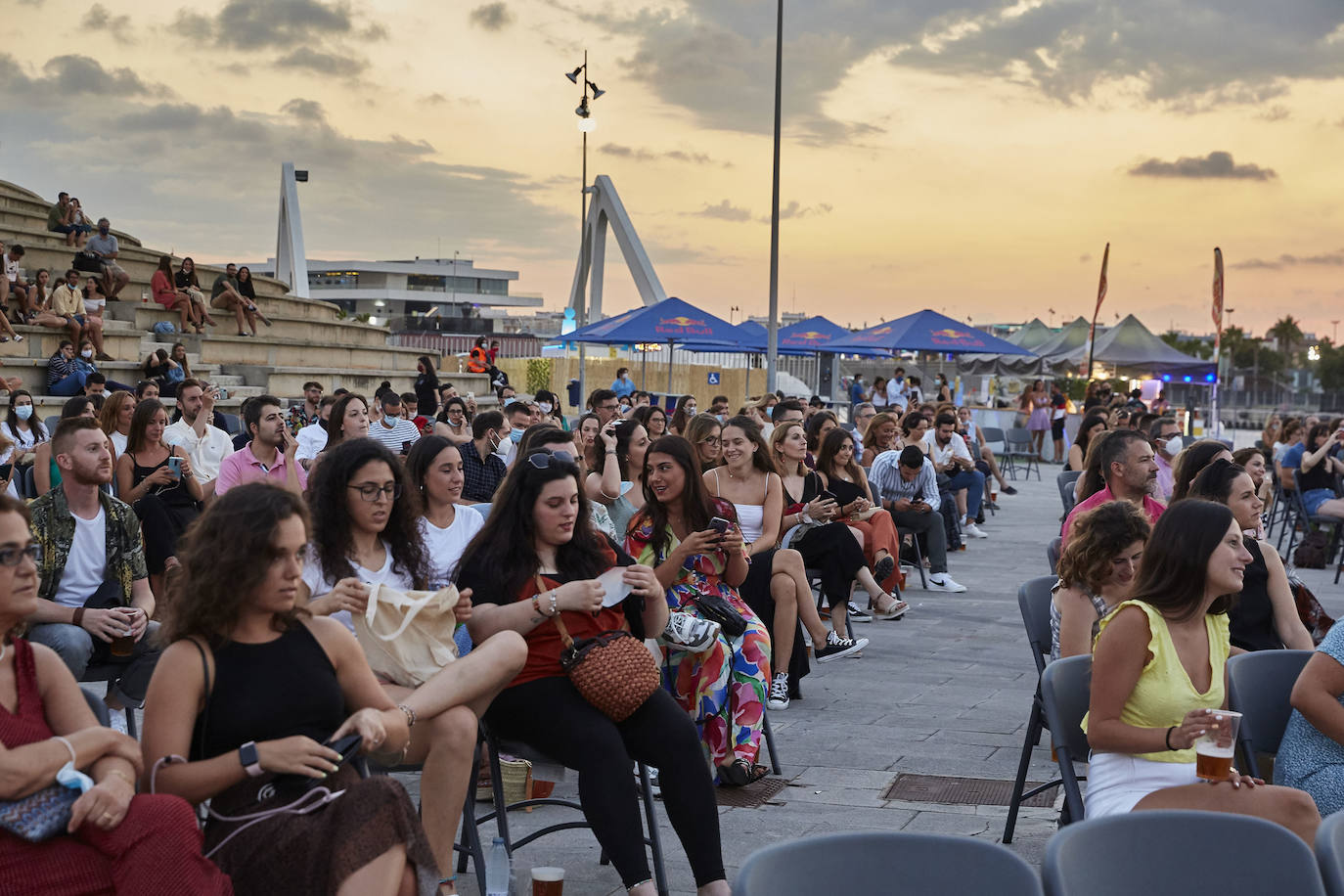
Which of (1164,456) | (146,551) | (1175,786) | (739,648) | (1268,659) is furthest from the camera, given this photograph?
(1164,456)

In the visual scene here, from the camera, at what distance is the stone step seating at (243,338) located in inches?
818

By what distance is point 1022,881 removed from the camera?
220cm

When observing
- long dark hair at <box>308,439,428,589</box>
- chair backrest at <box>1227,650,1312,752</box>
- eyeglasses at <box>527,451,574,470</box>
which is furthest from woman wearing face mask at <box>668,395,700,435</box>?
chair backrest at <box>1227,650,1312,752</box>

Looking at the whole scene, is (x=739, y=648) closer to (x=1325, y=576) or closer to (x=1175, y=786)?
(x=1175, y=786)

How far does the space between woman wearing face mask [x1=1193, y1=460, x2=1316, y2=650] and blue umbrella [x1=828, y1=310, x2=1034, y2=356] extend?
1775cm

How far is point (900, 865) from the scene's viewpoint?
224 cm

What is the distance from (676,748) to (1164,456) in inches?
282

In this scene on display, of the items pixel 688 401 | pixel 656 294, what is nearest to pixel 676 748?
pixel 688 401

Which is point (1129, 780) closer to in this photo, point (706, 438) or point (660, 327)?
point (706, 438)

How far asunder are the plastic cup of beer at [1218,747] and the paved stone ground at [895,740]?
132 cm

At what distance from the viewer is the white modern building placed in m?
102

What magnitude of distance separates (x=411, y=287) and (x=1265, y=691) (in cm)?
10705

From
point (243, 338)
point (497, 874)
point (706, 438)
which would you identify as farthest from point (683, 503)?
point (243, 338)

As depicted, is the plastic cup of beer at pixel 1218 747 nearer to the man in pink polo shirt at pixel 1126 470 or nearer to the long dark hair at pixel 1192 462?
the long dark hair at pixel 1192 462
